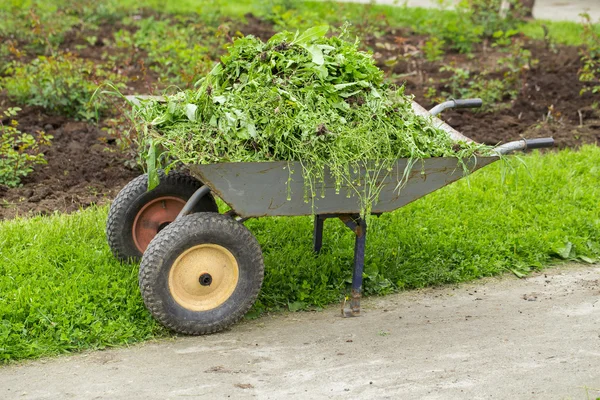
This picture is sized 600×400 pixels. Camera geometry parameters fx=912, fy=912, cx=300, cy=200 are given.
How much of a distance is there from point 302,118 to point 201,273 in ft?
2.99

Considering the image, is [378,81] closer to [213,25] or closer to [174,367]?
[174,367]

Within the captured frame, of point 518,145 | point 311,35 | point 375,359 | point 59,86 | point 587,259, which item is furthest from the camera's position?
point 59,86

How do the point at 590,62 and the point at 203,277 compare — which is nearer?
the point at 203,277

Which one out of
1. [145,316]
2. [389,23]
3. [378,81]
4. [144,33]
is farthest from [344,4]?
[145,316]

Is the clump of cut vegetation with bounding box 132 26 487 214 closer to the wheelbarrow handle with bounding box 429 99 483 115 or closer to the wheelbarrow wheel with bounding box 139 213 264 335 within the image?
the wheelbarrow wheel with bounding box 139 213 264 335

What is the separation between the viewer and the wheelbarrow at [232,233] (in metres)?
4.31

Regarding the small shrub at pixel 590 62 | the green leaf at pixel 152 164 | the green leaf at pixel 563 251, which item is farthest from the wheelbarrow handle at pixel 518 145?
the small shrub at pixel 590 62

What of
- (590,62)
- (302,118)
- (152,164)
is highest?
(590,62)

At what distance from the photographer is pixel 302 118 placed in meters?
4.47

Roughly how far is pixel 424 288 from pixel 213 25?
17.4ft

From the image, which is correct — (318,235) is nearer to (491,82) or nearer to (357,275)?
(357,275)

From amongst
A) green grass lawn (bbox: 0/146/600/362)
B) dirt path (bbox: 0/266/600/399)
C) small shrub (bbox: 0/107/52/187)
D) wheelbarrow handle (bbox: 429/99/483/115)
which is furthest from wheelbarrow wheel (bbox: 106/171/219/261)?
small shrub (bbox: 0/107/52/187)

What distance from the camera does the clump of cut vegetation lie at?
4.38 metres

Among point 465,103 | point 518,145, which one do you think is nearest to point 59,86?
point 465,103
